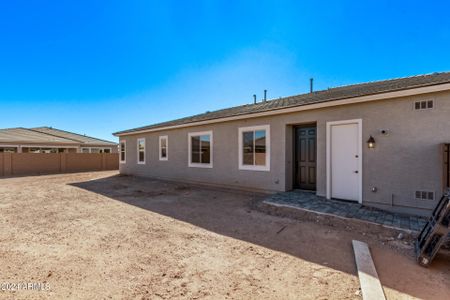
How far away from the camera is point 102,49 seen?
10.6 metres

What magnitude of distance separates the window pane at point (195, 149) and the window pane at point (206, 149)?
286mm

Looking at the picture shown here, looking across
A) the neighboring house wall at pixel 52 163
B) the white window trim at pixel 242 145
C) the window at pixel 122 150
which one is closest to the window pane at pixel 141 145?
the window at pixel 122 150

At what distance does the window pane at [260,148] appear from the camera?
7.98m

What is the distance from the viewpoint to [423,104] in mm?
4938

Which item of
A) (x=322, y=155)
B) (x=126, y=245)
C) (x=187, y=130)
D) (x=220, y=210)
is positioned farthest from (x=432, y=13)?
(x=126, y=245)

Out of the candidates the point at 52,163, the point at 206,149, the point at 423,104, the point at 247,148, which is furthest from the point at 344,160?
the point at 52,163

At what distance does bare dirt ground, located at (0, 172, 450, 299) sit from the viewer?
2528mm

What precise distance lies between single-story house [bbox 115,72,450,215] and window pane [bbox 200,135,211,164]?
0.04m

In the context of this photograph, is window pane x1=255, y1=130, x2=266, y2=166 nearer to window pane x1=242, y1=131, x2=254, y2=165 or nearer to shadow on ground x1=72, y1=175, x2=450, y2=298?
window pane x1=242, y1=131, x2=254, y2=165

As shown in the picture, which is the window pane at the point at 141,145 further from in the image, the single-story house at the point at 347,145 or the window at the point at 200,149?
the single-story house at the point at 347,145

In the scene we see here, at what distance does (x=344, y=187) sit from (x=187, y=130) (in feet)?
24.1

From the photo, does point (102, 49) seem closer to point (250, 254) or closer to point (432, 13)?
point (250, 254)

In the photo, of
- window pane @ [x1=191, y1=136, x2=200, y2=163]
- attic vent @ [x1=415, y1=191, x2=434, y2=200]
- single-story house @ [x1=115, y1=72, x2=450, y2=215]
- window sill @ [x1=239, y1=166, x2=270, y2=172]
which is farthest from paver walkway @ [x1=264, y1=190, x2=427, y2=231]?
window pane @ [x1=191, y1=136, x2=200, y2=163]

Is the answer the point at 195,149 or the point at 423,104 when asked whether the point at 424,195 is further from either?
the point at 195,149
